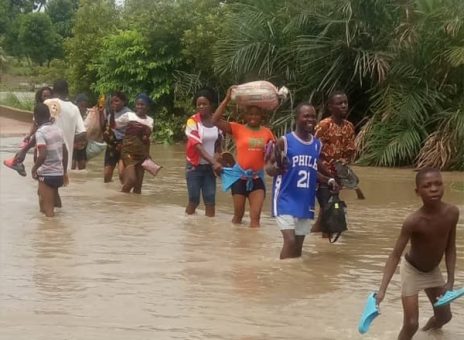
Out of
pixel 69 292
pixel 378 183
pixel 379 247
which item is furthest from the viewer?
pixel 378 183

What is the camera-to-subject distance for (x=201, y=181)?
11.2 m

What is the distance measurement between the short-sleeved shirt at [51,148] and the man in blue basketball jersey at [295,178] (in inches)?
129

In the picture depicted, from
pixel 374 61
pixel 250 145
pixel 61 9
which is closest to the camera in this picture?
pixel 250 145

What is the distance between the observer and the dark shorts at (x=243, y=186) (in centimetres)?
1036

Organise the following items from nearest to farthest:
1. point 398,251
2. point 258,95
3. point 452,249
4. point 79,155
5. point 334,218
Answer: point 398,251
point 452,249
point 334,218
point 258,95
point 79,155

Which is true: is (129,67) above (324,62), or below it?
below

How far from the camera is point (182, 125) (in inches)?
956

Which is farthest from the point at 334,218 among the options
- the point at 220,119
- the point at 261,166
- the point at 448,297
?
the point at 448,297

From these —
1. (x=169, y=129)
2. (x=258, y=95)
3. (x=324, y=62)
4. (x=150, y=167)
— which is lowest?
(x=169, y=129)

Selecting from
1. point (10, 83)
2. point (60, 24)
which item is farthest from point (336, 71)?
point (60, 24)

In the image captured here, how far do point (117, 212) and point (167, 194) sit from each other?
193 centimetres

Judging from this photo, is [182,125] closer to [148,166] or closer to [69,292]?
[148,166]

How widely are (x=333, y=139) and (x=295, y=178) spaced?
137 cm

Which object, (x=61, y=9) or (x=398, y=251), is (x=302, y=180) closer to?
(x=398, y=251)
